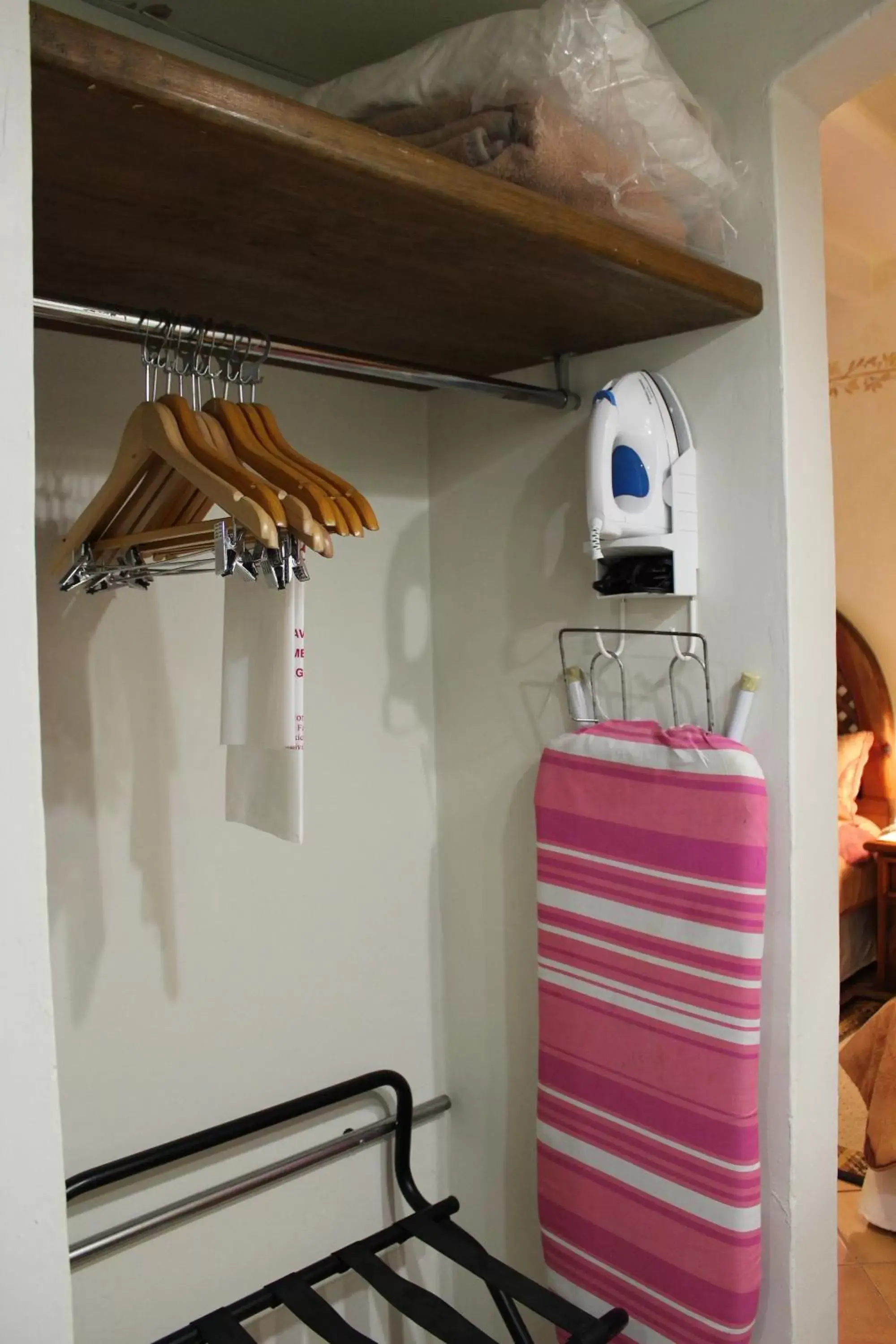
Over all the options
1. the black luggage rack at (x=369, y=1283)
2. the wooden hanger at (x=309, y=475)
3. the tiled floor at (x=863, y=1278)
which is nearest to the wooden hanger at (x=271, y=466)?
the wooden hanger at (x=309, y=475)

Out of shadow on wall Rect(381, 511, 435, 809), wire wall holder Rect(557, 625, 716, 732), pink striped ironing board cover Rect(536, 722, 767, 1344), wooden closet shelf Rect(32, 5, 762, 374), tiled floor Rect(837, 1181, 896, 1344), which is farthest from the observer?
tiled floor Rect(837, 1181, 896, 1344)

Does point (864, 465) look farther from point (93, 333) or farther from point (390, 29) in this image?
point (93, 333)

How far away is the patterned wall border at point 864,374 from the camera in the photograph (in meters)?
3.56

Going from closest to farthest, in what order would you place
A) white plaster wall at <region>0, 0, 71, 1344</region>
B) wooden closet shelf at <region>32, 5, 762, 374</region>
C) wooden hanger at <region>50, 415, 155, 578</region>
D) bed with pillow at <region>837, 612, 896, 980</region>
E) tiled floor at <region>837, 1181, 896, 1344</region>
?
white plaster wall at <region>0, 0, 71, 1344</region> → wooden closet shelf at <region>32, 5, 762, 374</region> → wooden hanger at <region>50, 415, 155, 578</region> → tiled floor at <region>837, 1181, 896, 1344</region> → bed with pillow at <region>837, 612, 896, 980</region>

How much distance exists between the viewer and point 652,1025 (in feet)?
4.08

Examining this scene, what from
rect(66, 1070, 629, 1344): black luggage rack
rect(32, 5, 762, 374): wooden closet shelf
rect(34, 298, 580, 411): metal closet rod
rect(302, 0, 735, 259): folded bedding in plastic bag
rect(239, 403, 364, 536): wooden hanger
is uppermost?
rect(302, 0, 735, 259): folded bedding in plastic bag

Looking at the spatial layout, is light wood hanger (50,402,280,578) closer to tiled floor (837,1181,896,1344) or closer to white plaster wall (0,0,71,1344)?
white plaster wall (0,0,71,1344)

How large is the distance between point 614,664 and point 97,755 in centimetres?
68

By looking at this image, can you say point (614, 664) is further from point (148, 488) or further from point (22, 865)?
point (22, 865)

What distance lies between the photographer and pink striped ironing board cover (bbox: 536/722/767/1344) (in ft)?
3.78

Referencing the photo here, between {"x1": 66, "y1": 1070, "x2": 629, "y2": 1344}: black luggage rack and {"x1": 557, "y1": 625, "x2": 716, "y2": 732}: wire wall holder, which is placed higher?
{"x1": 557, "y1": 625, "x2": 716, "y2": 732}: wire wall holder

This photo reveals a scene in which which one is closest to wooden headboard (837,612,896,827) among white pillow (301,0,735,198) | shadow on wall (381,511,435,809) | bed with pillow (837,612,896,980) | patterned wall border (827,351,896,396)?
bed with pillow (837,612,896,980)

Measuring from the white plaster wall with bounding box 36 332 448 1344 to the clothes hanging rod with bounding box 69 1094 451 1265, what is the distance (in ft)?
0.07

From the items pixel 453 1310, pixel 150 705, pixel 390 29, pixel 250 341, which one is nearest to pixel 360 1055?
pixel 453 1310
